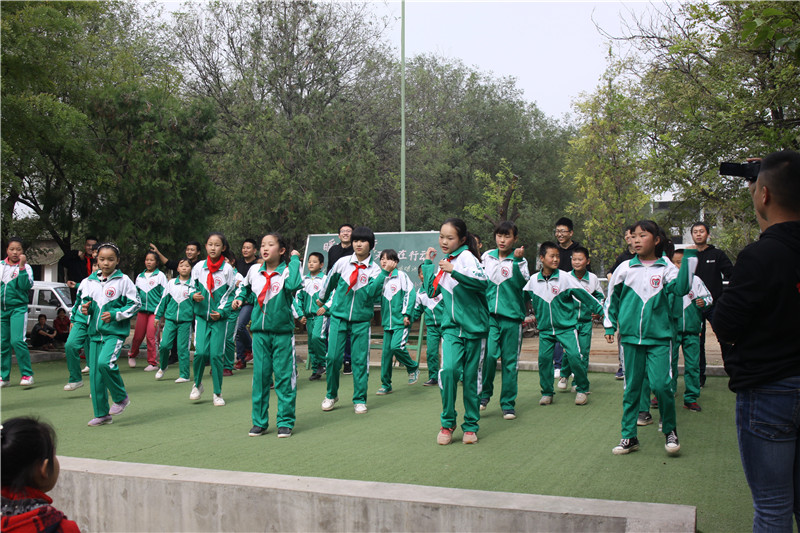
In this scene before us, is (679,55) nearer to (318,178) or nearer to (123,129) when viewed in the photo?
(318,178)

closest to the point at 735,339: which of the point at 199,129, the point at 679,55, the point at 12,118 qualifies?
the point at 679,55

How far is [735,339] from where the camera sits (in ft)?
10.9

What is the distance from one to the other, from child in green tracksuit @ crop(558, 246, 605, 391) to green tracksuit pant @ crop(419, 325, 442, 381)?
179cm

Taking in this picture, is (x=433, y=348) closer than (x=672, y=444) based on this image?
No

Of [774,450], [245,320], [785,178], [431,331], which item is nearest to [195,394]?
[245,320]

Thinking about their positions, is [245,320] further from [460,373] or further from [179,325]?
[460,373]

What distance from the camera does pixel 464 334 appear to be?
22.0ft

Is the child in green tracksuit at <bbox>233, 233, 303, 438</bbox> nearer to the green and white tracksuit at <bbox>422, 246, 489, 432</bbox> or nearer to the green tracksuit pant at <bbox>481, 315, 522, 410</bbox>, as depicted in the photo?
the green and white tracksuit at <bbox>422, 246, 489, 432</bbox>

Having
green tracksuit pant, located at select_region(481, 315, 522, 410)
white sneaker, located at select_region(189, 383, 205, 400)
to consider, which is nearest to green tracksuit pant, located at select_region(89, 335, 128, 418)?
white sneaker, located at select_region(189, 383, 205, 400)

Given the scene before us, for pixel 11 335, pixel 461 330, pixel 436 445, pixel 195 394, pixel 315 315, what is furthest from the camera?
pixel 315 315

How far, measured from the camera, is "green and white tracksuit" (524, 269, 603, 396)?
862 centimetres

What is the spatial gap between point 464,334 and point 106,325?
393 centimetres

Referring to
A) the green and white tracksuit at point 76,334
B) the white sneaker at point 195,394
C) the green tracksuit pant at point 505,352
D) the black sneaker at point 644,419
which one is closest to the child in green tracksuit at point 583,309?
the green tracksuit pant at point 505,352

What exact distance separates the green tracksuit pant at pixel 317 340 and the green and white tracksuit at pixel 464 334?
4.37m
